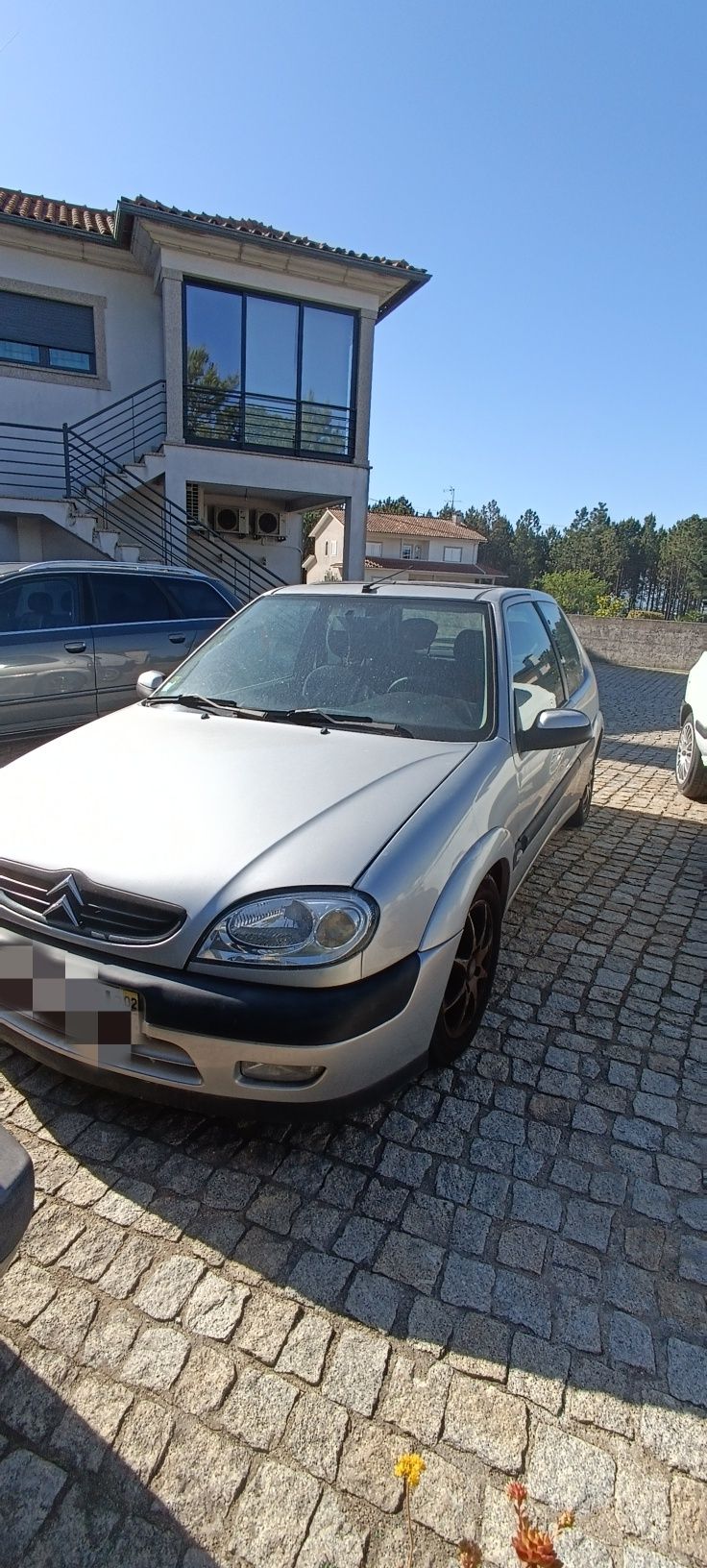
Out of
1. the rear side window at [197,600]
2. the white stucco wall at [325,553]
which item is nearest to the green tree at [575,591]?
the white stucco wall at [325,553]

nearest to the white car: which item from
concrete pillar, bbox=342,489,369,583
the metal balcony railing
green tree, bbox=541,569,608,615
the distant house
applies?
concrete pillar, bbox=342,489,369,583

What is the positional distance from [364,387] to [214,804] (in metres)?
13.0

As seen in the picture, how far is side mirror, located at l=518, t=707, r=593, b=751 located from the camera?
291 cm

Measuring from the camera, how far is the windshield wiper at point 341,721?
2.78 m

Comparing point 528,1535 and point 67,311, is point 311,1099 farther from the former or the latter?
point 67,311

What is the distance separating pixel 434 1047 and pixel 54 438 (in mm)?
13103

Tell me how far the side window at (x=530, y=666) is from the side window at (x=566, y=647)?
209 mm

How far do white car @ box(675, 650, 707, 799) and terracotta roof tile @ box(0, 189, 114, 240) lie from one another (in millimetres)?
11840

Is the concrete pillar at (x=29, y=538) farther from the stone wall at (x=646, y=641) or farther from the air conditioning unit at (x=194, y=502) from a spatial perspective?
the stone wall at (x=646, y=641)

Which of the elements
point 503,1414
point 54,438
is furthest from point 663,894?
point 54,438

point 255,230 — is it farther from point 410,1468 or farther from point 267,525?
point 410,1468

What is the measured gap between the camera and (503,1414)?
1552 millimetres

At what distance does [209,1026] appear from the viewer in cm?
184

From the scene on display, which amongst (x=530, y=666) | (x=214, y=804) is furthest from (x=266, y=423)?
(x=214, y=804)
